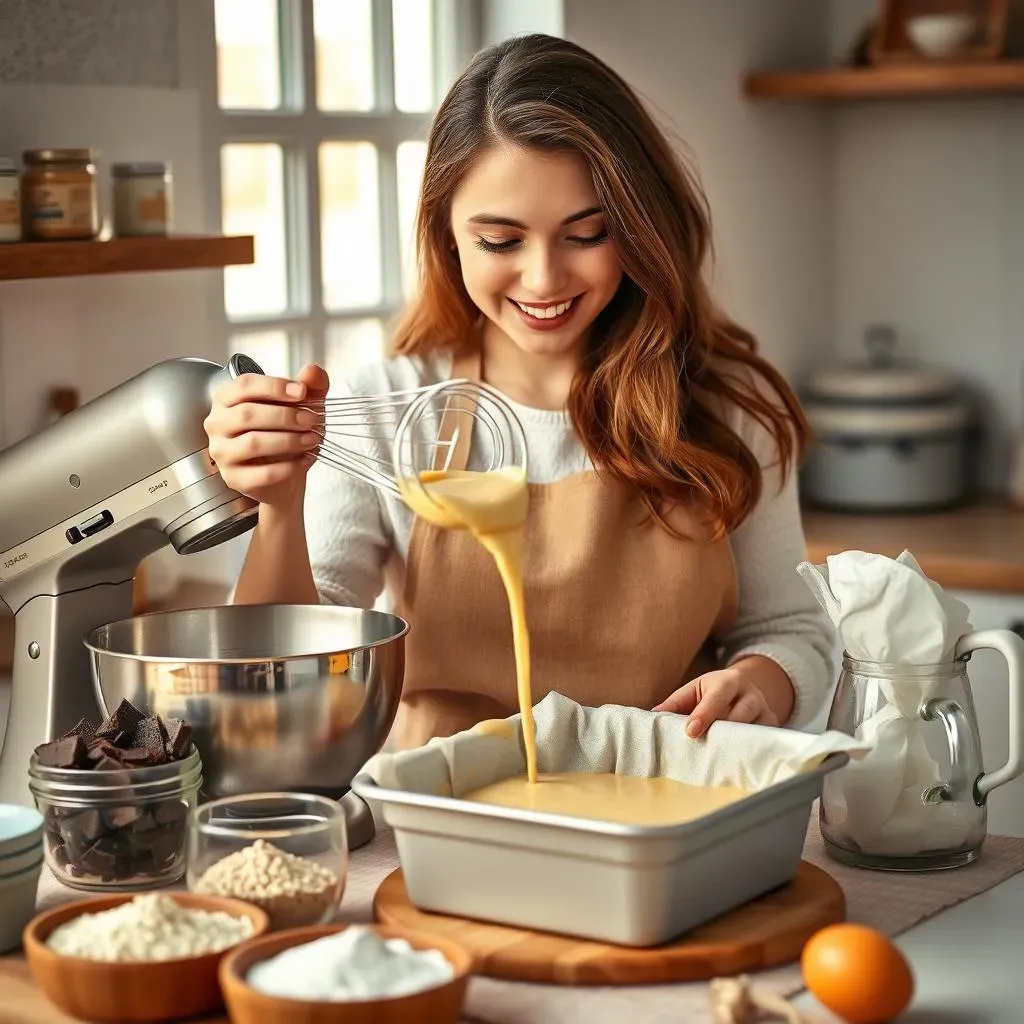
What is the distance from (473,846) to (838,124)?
2535 millimetres

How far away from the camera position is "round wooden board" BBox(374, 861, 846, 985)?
3.82 ft

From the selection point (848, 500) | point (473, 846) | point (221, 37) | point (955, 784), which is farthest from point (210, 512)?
point (848, 500)

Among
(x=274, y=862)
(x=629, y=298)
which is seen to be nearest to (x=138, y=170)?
(x=629, y=298)

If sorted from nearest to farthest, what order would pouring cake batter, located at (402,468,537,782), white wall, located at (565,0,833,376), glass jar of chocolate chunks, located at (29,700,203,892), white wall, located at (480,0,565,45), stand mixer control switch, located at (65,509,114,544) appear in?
glass jar of chocolate chunks, located at (29,700,203,892) < pouring cake batter, located at (402,468,537,782) < stand mixer control switch, located at (65,509,114,544) < white wall, located at (480,0,565,45) < white wall, located at (565,0,833,376)

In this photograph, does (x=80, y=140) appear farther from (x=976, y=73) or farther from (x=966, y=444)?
(x=966, y=444)

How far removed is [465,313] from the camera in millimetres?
1967

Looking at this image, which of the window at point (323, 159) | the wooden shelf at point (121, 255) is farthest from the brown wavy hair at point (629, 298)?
the window at point (323, 159)

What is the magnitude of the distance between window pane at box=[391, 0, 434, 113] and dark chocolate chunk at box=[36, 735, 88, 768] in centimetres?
163

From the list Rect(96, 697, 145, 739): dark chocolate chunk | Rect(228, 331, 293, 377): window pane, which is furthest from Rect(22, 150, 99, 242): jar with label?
Rect(96, 697, 145, 739): dark chocolate chunk

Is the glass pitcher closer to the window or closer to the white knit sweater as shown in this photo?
the white knit sweater

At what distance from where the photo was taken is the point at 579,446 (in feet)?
6.31

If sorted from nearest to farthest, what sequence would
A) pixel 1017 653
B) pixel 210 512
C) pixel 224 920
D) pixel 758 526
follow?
1. pixel 224 920
2. pixel 1017 653
3. pixel 210 512
4. pixel 758 526

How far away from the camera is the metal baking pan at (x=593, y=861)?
1.16m

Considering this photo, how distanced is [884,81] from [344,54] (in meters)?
1.07
